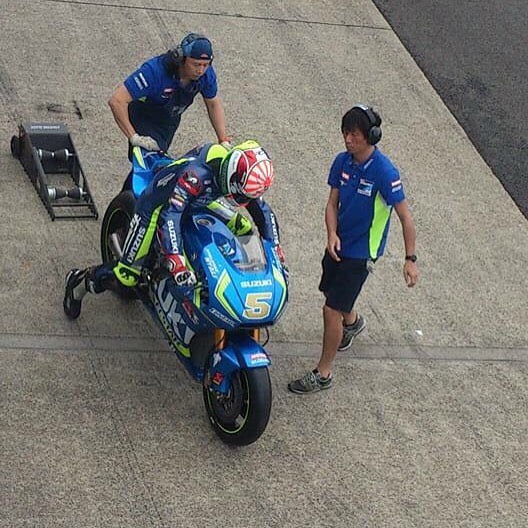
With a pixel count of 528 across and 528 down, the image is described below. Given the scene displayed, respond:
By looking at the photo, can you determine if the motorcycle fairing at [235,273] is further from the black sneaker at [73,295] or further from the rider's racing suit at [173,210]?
the black sneaker at [73,295]

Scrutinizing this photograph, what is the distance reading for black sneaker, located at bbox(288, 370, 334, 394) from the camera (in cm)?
671

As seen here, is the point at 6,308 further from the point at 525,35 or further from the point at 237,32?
the point at 525,35

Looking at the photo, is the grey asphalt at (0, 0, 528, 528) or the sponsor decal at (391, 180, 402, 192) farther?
the sponsor decal at (391, 180, 402, 192)

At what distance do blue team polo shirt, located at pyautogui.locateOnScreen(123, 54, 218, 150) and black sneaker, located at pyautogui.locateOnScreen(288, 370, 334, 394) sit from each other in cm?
192

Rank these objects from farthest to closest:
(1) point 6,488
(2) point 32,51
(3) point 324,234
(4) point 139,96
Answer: (2) point 32,51
(3) point 324,234
(4) point 139,96
(1) point 6,488

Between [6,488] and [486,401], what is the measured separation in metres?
3.21

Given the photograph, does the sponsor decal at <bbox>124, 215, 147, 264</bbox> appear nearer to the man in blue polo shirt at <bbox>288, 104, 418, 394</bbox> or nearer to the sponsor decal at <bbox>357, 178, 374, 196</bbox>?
the man in blue polo shirt at <bbox>288, 104, 418, 394</bbox>

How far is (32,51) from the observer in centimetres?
987

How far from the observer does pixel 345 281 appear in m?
6.48

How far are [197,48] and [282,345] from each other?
2.06 m

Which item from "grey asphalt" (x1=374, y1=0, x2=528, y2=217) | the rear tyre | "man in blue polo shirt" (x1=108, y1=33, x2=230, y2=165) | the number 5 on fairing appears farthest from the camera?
"grey asphalt" (x1=374, y1=0, x2=528, y2=217)

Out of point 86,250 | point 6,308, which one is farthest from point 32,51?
point 6,308

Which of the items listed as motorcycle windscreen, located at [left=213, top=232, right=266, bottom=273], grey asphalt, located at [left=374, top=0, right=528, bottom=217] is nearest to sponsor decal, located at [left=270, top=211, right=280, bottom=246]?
motorcycle windscreen, located at [left=213, top=232, right=266, bottom=273]

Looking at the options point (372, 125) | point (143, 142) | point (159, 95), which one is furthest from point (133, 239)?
point (372, 125)
